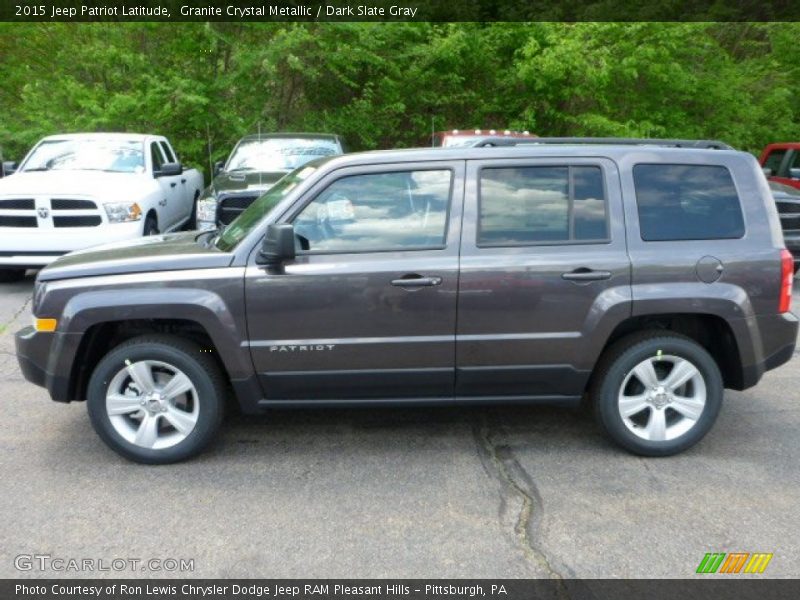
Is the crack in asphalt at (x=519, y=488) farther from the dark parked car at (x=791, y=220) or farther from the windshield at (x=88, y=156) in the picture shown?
the windshield at (x=88, y=156)

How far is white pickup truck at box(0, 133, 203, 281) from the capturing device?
859 cm

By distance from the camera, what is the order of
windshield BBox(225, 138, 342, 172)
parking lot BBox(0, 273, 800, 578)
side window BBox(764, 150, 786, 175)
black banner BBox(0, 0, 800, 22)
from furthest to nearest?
black banner BBox(0, 0, 800, 22) → side window BBox(764, 150, 786, 175) → windshield BBox(225, 138, 342, 172) → parking lot BBox(0, 273, 800, 578)

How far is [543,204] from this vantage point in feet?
14.2

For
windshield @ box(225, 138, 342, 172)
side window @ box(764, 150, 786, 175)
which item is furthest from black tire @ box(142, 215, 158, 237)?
side window @ box(764, 150, 786, 175)

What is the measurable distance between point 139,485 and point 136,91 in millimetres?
12243

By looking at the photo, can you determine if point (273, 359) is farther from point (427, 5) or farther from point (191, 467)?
point (427, 5)

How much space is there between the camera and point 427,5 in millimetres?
16094

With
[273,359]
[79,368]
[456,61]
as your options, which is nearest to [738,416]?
[273,359]

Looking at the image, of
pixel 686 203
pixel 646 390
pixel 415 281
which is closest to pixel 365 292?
pixel 415 281

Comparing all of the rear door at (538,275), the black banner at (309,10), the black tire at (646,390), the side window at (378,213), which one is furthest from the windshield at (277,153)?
the black tire at (646,390)

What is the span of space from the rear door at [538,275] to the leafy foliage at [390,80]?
10.1 meters

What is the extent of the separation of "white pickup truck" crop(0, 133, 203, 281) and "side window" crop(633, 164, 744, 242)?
20.8ft

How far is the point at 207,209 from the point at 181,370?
5042 mm
